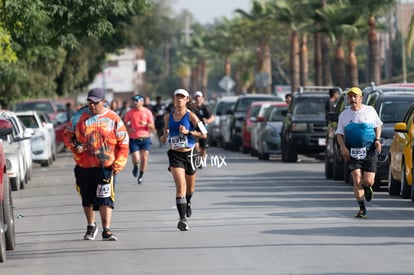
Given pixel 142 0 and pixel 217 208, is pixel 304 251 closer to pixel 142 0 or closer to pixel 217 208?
pixel 217 208

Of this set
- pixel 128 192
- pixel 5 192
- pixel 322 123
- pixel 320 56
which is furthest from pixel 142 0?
pixel 320 56

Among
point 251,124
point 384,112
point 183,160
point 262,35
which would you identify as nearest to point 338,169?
point 384,112

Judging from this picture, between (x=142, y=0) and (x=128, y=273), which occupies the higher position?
(x=142, y=0)

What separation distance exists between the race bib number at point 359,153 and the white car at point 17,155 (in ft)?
28.5

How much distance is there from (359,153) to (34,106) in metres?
36.0

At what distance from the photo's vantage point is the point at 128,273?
40.0 ft

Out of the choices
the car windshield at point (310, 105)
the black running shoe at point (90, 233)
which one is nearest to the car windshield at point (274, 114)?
the car windshield at point (310, 105)

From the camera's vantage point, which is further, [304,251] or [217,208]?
[217,208]

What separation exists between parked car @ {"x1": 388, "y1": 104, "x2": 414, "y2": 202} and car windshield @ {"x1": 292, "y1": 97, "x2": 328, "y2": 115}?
1279 centimetres

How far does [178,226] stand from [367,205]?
4660 millimetres

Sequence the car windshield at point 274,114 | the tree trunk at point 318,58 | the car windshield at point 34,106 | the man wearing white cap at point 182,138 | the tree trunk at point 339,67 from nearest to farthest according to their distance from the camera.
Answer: the man wearing white cap at point 182,138, the car windshield at point 274,114, the car windshield at point 34,106, the tree trunk at point 339,67, the tree trunk at point 318,58

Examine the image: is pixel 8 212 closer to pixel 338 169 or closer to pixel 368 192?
pixel 368 192

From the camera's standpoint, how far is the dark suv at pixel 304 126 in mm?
34281

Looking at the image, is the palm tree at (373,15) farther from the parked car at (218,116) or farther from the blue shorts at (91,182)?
the blue shorts at (91,182)
